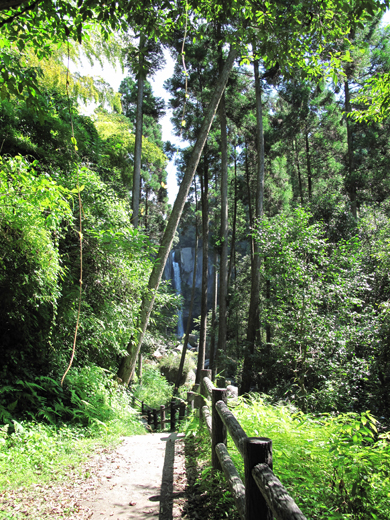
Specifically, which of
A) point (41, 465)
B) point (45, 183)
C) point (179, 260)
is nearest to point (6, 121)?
point (45, 183)

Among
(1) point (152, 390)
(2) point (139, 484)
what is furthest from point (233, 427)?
(1) point (152, 390)

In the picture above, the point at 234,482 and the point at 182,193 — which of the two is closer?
the point at 234,482

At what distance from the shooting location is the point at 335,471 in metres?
2.43

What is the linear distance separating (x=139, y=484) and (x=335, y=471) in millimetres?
2133

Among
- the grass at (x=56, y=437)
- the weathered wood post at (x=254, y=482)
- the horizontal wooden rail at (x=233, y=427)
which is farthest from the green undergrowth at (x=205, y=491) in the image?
the grass at (x=56, y=437)

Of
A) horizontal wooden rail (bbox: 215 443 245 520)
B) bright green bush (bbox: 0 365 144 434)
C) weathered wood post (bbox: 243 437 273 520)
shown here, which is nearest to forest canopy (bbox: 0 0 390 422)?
bright green bush (bbox: 0 365 144 434)

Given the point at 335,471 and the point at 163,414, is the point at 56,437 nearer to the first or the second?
the point at 335,471

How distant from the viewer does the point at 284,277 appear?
712 centimetres

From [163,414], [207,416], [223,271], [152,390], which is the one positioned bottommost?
[152,390]

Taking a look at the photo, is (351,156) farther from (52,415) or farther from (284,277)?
(52,415)

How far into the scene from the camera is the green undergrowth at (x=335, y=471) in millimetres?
2230

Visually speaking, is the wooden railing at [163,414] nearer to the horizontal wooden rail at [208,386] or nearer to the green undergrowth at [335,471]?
the horizontal wooden rail at [208,386]

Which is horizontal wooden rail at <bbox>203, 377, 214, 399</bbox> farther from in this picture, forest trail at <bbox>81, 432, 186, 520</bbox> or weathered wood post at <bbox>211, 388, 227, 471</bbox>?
weathered wood post at <bbox>211, 388, 227, 471</bbox>

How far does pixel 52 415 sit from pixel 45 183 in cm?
332
